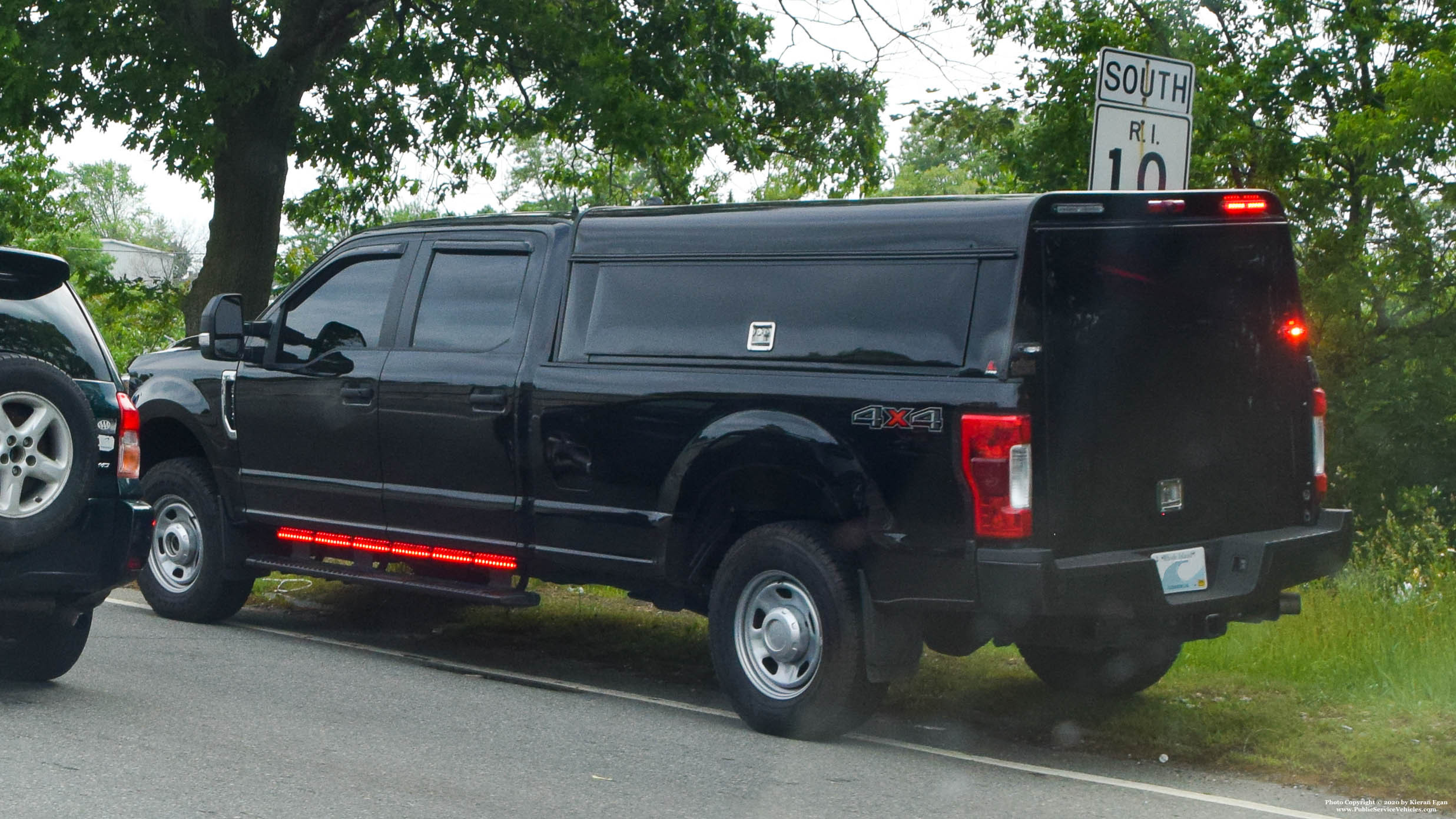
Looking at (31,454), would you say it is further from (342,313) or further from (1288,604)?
(1288,604)

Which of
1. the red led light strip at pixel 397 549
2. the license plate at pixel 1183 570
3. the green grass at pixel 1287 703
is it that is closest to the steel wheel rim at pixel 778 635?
the green grass at pixel 1287 703

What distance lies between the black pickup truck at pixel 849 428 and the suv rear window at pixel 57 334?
67.0 inches

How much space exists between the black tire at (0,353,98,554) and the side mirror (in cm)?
224

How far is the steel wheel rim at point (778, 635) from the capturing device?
6582mm

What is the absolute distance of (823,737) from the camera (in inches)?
259

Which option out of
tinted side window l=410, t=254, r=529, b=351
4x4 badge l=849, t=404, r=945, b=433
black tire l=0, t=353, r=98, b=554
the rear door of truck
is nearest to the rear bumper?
black tire l=0, t=353, r=98, b=554

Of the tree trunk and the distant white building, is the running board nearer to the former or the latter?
the tree trunk

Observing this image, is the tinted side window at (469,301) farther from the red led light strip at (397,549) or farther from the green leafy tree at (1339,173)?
the green leafy tree at (1339,173)

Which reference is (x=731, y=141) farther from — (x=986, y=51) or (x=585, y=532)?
(x=585, y=532)

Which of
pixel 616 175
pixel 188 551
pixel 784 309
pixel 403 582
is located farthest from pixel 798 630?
pixel 616 175

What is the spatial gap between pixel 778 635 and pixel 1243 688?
2158 mm

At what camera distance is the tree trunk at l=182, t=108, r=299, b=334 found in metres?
15.6

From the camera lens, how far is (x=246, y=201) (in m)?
15.6

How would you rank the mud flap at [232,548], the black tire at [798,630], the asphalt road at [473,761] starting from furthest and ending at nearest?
1. the mud flap at [232,548]
2. the black tire at [798,630]
3. the asphalt road at [473,761]
